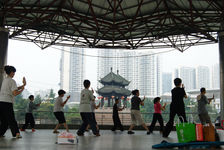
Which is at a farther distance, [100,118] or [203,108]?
[100,118]

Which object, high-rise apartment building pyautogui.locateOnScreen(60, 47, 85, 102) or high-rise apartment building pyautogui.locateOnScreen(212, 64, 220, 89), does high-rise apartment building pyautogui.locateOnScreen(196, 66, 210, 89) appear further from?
high-rise apartment building pyautogui.locateOnScreen(60, 47, 85, 102)

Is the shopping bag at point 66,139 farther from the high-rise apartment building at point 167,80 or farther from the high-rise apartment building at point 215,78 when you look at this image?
the high-rise apartment building at point 167,80

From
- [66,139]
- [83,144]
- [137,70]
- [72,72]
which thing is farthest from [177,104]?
[72,72]

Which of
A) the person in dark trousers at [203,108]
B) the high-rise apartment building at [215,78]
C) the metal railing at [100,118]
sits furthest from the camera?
the high-rise apartment building at [215,78]

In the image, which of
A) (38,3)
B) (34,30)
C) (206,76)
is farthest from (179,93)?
(206,76)

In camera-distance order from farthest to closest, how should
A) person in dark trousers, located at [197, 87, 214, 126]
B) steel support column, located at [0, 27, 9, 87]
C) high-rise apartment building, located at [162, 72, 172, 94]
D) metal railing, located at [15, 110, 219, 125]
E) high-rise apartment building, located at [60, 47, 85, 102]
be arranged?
high-rise apartment building, located at [162, 72, 172, 94] → high-rise apartment building, located at [60, 47, 85, 102] → metal railing, located at [15, 110, 219, 125] → steel support column, located at [0, 27, 9, 87] → person in dark trousers, located at [197, 87, 214, 126]

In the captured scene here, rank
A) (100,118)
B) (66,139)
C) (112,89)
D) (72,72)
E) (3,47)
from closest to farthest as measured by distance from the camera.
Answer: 1. (66,139)
2. (3,47)
3. (100,118)
4. (112,89)
5. (72,72)

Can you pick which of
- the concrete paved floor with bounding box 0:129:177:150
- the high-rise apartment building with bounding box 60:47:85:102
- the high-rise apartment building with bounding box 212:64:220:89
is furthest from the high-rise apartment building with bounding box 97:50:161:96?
the concrete paved floor with bounding box 0:129:177:150

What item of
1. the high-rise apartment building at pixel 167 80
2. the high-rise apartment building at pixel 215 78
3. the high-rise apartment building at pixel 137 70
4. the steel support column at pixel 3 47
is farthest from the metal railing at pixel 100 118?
the high-rise apartment building at pixel 167 80

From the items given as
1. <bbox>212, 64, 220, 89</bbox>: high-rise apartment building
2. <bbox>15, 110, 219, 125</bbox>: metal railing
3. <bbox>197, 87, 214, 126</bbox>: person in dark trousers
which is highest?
<bbox>212, 64, 220, 89</bbox>: high-rise apartment building

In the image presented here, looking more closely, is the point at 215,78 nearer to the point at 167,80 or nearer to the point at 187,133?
the point at 167,80

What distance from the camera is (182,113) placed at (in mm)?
6926

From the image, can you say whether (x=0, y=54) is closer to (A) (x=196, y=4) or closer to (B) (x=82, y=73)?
(A) (x=196, y=4)

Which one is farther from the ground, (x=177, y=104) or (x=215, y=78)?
(x=215, y=78)
